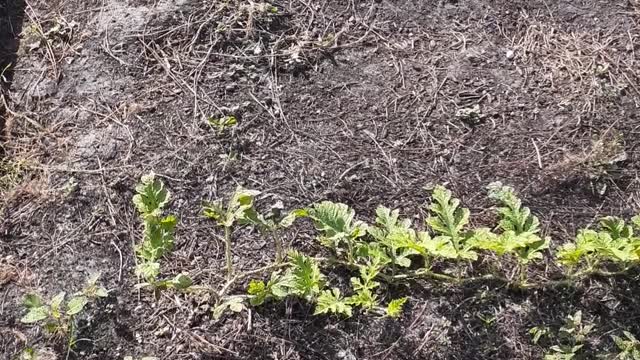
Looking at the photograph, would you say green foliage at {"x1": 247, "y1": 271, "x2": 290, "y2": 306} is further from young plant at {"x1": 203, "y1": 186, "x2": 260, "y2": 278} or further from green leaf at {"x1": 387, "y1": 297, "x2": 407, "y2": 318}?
green leaf at {"x1": 387, "y1": 297, "x2": 407, "y2": 318}

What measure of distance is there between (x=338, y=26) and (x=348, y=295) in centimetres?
136

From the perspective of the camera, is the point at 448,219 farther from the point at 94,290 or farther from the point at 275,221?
the point at 94,290

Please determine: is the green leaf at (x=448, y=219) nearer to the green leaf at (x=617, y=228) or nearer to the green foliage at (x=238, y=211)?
the green leaf at (x=617, y=228)

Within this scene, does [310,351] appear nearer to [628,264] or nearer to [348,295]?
[348,295]

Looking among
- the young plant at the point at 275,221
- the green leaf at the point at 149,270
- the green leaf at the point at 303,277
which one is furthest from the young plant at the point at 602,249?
the green leaf at the point at 149,270

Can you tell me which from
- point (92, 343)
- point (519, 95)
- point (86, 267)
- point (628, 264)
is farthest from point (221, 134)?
point (628, 264)

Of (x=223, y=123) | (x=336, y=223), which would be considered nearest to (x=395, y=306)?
(x=336, y=223)

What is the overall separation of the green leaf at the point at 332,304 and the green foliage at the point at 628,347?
0.98 m

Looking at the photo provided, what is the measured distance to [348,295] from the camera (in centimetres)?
276

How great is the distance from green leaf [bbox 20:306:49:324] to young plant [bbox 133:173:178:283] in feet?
1.16

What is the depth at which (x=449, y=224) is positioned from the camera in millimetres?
2717

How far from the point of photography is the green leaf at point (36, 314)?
2.59 metres

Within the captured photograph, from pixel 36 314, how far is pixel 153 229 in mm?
518

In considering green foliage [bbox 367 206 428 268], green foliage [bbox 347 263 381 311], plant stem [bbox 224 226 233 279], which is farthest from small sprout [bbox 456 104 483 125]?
plant stem [bbox 224 226 233 279]
